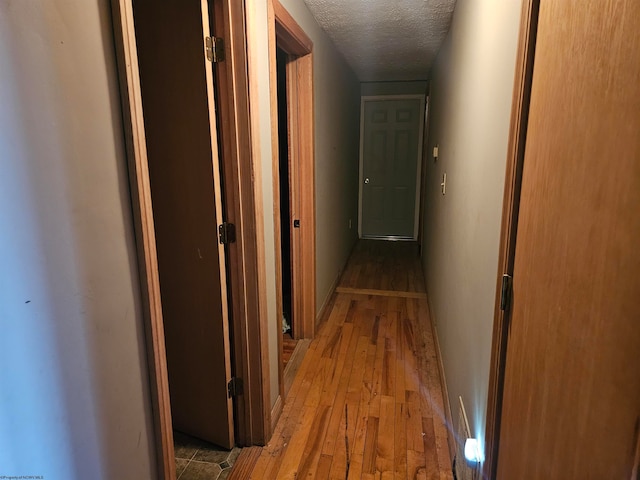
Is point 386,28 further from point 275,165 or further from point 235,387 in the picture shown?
point 235,387

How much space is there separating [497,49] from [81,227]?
4.20ft

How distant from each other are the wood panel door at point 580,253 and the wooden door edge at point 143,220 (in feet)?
2.86

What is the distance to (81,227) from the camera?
0.80 metres

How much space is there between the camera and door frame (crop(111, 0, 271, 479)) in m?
0.89

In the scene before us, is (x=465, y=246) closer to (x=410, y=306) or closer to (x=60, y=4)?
(x=60, y=4)

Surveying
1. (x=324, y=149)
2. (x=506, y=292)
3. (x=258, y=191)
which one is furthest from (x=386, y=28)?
(x=506, y=292)

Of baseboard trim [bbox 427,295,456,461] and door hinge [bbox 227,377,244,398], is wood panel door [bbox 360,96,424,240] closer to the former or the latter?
baseboard trim [bbox 427,295,456,461]

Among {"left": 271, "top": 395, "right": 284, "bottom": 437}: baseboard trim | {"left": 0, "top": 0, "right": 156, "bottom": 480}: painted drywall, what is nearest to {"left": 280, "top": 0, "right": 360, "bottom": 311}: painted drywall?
{"left": 271, "top": 395, "right": 284, "bottom": 437}: baseboard trim

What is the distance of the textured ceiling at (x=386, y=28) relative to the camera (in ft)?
8.09

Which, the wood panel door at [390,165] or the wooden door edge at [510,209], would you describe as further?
the wood panel door at [390,165]

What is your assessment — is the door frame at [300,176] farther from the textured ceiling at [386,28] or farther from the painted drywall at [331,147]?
the textured ceiling at [386,28]

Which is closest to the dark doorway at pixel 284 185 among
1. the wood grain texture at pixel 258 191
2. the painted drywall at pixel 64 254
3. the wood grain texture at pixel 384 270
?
the wood grain texture at pixel 384 270

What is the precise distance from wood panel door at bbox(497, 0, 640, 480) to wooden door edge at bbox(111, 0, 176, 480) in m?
0.87

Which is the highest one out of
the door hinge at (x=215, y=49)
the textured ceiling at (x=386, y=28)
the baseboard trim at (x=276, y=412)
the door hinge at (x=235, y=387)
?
the textured ceiling at (x=386, y=28)
